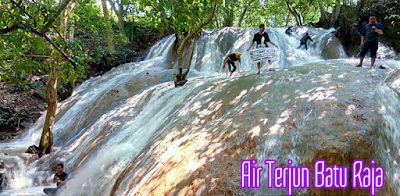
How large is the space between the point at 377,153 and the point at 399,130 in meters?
0.79

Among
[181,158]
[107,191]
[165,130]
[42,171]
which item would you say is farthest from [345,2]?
[42,171]

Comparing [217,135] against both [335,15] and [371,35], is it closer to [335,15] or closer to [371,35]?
[371,35]

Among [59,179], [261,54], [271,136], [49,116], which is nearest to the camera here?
[271,136]

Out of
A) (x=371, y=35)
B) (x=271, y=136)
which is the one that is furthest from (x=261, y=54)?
(x=271, y=136)

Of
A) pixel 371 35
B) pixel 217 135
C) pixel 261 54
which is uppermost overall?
pixel 371 35

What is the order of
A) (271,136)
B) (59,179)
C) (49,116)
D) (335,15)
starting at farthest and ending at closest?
(335,15) < (49,116) < (59,179) < (271,136)

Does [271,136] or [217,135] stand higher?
[271,136]

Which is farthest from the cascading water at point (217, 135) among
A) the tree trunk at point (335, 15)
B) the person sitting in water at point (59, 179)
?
the tree trunk at point (335, 15)

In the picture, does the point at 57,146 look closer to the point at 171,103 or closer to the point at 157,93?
the point at 157,93

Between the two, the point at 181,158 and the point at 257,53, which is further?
the point at 257,53

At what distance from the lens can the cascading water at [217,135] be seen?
359 cm

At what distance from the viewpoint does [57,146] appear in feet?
29.7

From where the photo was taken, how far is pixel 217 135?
177 inches

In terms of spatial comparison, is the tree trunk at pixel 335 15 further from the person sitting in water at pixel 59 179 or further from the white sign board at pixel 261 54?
the person sitting in water at pixel 59 179
